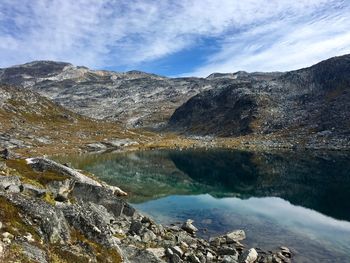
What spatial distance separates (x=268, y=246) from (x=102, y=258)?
950 inches

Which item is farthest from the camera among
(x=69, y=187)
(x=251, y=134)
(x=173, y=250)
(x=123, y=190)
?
(x=251, y=134)

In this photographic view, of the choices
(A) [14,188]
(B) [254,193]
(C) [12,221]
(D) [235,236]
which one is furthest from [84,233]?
(B) [254,193]

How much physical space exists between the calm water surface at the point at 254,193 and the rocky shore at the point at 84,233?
4.56 meters

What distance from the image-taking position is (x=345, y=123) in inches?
6363

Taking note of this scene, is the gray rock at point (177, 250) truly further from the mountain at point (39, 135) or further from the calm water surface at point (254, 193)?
the mountain at point (39, 135)

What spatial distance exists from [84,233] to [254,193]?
53808 mm

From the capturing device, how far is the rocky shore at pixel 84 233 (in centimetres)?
2098

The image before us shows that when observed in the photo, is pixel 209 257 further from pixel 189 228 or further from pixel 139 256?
pixel 189 228

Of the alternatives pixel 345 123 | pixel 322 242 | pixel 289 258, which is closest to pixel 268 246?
pixel 289 258

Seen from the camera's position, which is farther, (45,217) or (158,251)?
(158,251)

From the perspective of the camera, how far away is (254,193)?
74.6 meters

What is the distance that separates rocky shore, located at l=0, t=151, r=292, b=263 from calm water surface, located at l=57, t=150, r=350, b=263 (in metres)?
4.56

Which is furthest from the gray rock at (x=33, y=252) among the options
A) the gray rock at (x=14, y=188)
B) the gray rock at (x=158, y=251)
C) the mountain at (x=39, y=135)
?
the mountain at (x=39, y=135)

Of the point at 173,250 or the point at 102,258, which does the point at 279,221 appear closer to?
the point at 173,250
